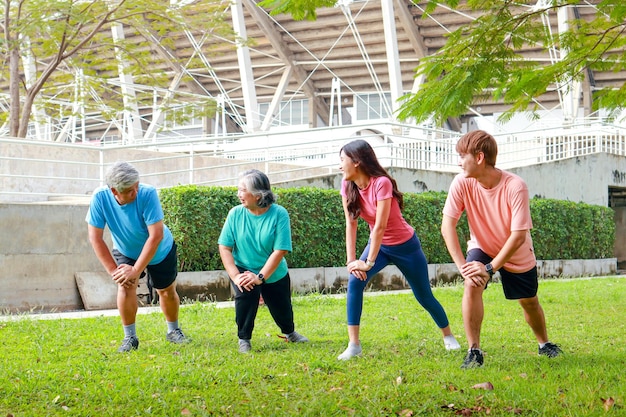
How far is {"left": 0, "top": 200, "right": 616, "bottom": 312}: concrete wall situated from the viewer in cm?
1127

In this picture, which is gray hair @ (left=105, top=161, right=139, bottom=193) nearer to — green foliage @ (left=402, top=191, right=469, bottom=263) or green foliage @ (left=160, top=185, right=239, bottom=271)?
green foliage @ (left=160, top=185, right=239, bottom=271)

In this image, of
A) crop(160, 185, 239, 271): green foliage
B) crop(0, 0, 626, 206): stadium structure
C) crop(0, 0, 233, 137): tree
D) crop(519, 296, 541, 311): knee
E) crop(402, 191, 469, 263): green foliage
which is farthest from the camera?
crop(0, 0, 626, 206): stadium structure

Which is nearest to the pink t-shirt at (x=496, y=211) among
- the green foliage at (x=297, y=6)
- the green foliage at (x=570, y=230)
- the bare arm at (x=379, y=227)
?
the bare arm at (x=379, y=227)

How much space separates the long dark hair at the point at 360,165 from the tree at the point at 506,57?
381 millimetres

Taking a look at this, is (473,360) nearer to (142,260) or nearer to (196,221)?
(142,260)

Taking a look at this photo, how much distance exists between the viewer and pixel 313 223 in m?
13.1

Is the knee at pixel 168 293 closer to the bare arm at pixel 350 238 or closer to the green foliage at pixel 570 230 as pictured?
the bare arm at pixel 350 238

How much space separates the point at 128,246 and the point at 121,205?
33 cm

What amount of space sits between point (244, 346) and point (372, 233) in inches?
55.2

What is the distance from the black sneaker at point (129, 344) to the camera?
20.7 ft

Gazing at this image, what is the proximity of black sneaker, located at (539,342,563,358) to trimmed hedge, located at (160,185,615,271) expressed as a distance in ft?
21.6

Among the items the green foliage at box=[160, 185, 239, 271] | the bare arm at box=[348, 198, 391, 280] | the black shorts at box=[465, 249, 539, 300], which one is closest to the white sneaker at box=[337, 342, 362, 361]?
the bare arm at box=[348, 198, 391, 280]

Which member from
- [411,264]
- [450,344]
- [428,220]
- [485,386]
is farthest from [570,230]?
[485,386]

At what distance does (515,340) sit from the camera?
6.96 m
